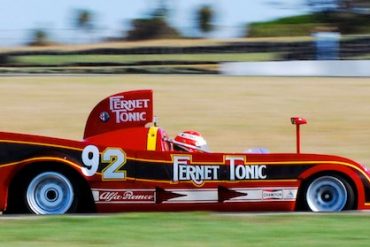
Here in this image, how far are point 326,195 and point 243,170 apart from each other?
0.82 metres

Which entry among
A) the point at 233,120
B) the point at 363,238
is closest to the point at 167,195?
the point at 363,238

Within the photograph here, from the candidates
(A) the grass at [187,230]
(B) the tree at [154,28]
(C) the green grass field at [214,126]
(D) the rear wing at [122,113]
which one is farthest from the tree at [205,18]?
(A) the grass at [187,230]

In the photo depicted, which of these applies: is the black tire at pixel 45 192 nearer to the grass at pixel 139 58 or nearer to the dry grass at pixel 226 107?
the dry grass at pixel 226 107

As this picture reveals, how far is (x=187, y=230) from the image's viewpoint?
7.21 meters

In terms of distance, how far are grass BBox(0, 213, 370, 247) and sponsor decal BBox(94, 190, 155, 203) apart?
624mm

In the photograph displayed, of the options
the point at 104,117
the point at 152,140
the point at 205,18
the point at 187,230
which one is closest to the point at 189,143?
the point at 152,140

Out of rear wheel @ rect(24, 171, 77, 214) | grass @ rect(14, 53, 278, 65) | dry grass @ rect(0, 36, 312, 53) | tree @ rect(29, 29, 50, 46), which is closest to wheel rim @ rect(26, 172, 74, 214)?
rear wheel @ rect(24, 171, 77, 214)

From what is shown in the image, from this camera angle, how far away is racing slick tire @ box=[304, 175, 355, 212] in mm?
8930

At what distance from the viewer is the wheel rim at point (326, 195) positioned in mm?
8938

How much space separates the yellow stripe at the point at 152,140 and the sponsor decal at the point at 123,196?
441mm

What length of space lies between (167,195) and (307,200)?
4.23 feet

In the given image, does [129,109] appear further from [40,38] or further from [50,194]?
[40,38]

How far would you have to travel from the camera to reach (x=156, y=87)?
2459cm

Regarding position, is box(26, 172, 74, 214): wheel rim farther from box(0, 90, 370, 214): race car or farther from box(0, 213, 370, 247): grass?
box(0, 213, 370, 247): grass
